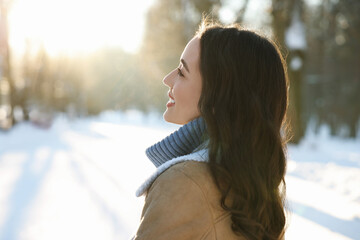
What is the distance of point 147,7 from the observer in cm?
3397

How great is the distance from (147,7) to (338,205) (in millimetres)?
29856

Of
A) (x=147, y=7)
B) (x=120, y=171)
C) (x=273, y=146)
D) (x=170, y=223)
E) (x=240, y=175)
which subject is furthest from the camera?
(x=147, y=7)

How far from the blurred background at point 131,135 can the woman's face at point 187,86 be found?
1.69ft

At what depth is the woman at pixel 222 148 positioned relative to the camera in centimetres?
140

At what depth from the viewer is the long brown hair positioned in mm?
1530

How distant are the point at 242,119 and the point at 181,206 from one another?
0.41m

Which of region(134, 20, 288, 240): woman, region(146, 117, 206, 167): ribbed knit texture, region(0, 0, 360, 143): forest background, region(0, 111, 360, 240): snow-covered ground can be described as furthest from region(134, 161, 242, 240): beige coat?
region(0, 0, 360, 143): forest background

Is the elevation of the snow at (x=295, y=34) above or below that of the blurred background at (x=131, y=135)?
above

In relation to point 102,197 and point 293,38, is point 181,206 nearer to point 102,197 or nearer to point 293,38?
point 102,197

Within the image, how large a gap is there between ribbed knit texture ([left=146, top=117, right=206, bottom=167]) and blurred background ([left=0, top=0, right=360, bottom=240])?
68 cm

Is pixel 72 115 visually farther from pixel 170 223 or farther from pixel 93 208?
pixel 170 223

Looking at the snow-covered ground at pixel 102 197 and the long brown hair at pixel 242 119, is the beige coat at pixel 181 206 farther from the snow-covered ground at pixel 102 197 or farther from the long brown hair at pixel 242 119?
the snow-covered ground at pixel 102 197

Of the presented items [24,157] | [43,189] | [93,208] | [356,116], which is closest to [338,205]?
[93,208]

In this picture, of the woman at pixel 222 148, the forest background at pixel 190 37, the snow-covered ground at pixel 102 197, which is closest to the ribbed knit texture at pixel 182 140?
the woman at pixel 222 148
